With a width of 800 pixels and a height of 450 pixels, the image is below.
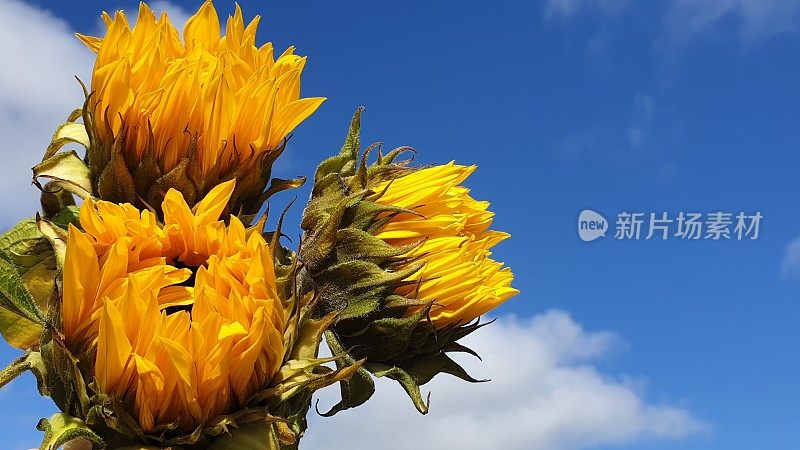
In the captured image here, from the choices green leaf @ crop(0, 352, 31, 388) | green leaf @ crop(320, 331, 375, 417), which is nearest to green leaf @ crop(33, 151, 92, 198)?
green leaf @ crop(0, 352, 31, 388)

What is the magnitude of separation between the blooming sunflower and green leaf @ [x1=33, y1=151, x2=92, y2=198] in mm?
538

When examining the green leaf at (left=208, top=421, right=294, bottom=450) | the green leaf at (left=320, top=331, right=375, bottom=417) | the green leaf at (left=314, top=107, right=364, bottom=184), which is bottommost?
the green leaf at (left=208, top=421, right=294, bottom=450)

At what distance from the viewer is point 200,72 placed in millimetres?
3359

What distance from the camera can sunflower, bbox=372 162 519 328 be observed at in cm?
352

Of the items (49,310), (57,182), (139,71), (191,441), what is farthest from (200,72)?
(191,441)

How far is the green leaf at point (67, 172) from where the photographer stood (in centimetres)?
344

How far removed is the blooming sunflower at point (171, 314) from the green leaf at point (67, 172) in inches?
21.2

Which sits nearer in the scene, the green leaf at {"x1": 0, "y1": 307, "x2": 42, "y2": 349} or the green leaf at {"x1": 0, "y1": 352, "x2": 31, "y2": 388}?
the green leaf at {"x1": 0, "y1": 352, "x2": 31, "y2": 388}

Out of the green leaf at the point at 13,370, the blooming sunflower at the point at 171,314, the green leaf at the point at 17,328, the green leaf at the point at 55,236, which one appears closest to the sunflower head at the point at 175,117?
the green leaf at the point at 55,236

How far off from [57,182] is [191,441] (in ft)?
3.69

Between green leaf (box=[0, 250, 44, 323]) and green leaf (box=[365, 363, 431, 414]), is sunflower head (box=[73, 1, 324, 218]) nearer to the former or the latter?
green leaf (box=[0, 250, 44, 323])

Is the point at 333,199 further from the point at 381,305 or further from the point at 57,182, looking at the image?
the point at 57,182

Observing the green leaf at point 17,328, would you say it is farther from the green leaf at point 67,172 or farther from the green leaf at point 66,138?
the green leaf at point 66,138

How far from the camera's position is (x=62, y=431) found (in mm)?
2811
